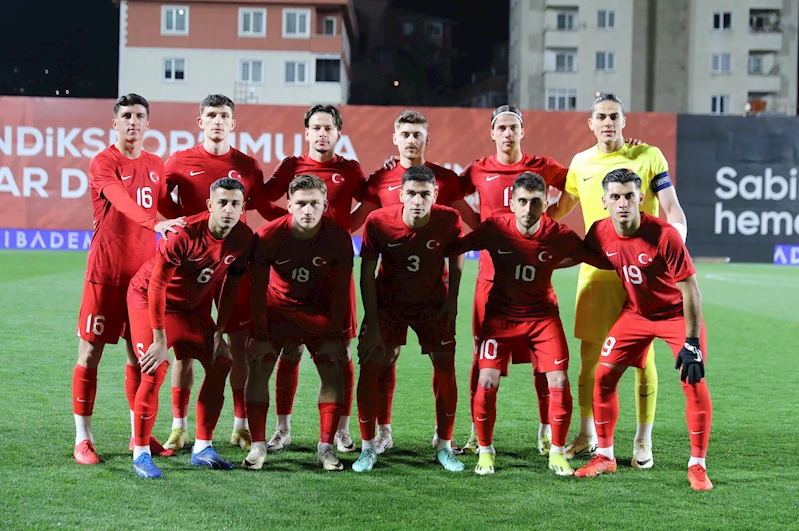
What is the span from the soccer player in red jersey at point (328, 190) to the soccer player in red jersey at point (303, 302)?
149 mm

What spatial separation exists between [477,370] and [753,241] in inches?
687

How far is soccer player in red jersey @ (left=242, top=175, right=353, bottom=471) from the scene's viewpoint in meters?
4.40

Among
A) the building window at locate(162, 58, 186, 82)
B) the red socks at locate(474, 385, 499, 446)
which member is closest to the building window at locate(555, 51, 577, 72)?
the building window at locate(162, 58, 186, 82)

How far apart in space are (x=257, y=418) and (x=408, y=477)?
814 mm

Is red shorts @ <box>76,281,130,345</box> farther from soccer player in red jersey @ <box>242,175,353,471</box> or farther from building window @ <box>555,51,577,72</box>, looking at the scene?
building window @ <box>555,51,577,72</box>

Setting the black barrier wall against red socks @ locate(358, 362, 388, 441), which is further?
the black barrier wall

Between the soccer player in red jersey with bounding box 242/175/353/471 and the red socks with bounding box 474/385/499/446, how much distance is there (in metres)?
0.71

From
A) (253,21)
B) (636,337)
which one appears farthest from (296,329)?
(253,21)

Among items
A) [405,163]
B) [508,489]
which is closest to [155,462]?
[508,489]

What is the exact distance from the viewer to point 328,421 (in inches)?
176

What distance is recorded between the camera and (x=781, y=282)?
16.1m

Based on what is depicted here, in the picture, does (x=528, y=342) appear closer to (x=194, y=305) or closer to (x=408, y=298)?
(x=408, y=298)

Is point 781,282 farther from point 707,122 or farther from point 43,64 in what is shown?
point 43,64

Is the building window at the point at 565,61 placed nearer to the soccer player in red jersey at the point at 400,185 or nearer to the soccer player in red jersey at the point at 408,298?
the soccer player in red jersey at the point at 400,185
